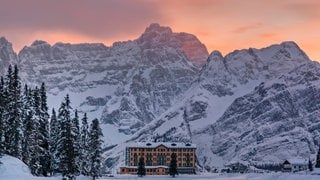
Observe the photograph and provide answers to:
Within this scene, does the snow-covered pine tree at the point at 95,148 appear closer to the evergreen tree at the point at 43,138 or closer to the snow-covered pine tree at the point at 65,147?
the snow-covered pine tree at the point at 65,147

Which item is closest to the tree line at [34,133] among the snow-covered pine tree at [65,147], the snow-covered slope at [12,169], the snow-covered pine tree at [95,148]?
the snow-covered pine tree at [65,147]

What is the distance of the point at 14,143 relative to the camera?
11994 cm

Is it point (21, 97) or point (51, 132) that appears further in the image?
point (51, 132)

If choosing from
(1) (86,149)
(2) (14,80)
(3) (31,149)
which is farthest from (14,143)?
(1) (86,149)

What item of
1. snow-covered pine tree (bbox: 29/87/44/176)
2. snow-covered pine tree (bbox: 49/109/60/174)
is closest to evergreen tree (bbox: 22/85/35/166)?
snow-covered pine tree (bbox: 29/87/44/176)

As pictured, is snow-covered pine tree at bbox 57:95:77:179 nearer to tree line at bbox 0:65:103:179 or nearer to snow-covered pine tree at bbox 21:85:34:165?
tree line at bbox 0:65:103:179

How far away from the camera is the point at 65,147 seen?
413 ft

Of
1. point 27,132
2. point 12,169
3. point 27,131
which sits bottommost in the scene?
point 12,169

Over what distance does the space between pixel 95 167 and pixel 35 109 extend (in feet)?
125

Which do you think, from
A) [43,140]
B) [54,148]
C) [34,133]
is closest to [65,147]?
[43,140]

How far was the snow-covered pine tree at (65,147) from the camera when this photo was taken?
407ft

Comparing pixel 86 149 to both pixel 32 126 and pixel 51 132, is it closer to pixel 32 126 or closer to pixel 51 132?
pixel 51 132

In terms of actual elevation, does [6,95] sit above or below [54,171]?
above

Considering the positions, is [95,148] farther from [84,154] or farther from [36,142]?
[36,142]
